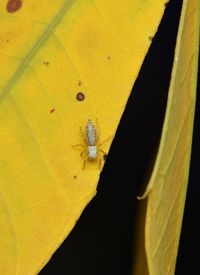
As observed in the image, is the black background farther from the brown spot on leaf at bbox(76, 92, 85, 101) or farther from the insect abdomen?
the brown spot on leaf at bbox(76, 92, 85, 101)

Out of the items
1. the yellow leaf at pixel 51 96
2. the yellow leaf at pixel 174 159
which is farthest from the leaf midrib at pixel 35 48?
the yellow leaf at pixel 174 159

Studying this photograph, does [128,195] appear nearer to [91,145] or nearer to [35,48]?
[91,145]

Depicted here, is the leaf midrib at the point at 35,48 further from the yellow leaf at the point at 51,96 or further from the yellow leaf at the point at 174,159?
the yellow leaf at the point at 174,159

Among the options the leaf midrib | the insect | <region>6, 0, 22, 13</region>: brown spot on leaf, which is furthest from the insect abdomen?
<region>6, 0, 22, 13</region>: brown spot on leaf

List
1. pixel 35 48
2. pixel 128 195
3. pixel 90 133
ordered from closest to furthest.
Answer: pixel 35 48 < pixel 90 133 < pixel 128 195

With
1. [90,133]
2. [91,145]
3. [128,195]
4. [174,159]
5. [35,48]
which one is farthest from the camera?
[128,195]

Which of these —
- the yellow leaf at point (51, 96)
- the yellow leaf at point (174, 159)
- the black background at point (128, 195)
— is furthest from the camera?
the black background at point (128, 195)

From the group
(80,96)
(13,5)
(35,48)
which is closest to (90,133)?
(80,96)
